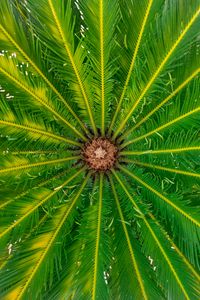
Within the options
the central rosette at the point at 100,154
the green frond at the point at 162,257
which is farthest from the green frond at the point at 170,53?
the green frond at the point at 162,257

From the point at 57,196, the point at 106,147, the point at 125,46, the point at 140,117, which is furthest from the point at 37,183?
the point at 125,46

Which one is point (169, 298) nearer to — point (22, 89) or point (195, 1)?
point (22, 89)

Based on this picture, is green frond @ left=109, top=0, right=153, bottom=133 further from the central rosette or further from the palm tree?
the central rosette

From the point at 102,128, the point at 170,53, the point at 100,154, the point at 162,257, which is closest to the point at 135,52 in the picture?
the point at 170,53

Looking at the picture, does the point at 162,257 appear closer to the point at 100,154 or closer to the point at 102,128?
the point at 100,154

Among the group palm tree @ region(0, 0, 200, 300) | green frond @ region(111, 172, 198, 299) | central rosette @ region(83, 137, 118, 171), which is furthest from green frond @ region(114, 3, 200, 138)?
green frond @ region(111, 172, 198, 299)

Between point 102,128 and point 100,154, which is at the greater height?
point 102,128

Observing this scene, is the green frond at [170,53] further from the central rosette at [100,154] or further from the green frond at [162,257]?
the green frond at [162,257]
